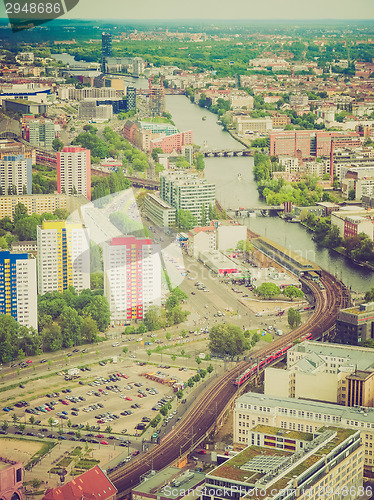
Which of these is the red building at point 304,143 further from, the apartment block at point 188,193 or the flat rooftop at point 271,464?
the flat rooftop at point 271,464

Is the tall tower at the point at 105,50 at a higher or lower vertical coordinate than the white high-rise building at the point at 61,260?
higher

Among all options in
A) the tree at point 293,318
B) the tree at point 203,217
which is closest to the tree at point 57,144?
the tree at point 203,217

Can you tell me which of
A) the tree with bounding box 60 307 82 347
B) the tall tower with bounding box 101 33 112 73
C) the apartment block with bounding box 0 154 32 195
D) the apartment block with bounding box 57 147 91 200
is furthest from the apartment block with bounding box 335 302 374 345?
the tall tower with bounding box 101 33 112 73

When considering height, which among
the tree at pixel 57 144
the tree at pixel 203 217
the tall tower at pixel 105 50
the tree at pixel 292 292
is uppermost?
the tall tower at pixel 105 50

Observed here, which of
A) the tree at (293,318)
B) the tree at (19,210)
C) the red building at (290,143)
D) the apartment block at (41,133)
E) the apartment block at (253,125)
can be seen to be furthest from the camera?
the apartment block at (253,125)

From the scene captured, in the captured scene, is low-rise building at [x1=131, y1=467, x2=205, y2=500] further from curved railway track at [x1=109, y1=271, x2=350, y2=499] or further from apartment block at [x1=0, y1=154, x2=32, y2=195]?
apartment block at [x1=0, y1=154, x2=32, y2=195]

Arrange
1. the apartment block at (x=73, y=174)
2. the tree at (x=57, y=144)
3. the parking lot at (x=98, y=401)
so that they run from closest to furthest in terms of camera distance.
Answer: the parking lot at (x=98, y=401) → the apartment block at (x=73, y=174) → the tree at (x=57, y=144)

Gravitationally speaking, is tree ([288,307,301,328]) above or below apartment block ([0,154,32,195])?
below

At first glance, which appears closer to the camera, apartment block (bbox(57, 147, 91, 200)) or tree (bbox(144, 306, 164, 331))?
tree (bbox(144, 306, 164, 331))
